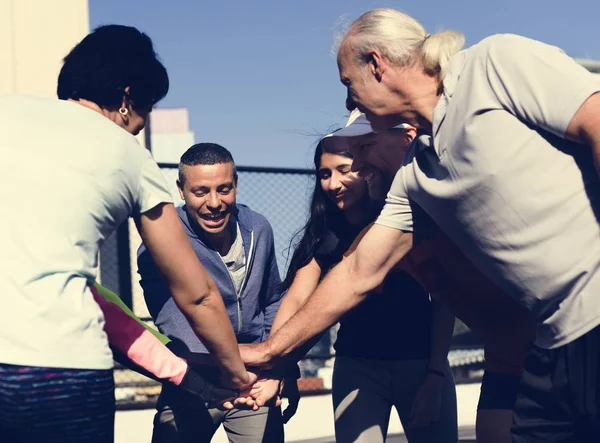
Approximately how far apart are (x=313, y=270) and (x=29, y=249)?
204cm

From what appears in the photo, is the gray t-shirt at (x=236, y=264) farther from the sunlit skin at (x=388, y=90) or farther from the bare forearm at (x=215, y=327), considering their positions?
the sunlit skin at (x=388, y=90)

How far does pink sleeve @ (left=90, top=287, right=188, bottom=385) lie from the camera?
3041mm

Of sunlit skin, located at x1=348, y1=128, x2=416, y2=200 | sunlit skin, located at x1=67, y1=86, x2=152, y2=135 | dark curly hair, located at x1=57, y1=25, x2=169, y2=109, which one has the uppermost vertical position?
dark curly hair, located at x1=57, y1=25, x2=169, y2=109

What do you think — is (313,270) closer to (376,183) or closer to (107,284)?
(376,183)

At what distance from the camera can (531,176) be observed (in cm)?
265

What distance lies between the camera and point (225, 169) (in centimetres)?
448

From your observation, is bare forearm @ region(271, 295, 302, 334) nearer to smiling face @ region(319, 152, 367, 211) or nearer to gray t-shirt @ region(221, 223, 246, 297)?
gray t-shirt @ region(221, 223, 246, 297)

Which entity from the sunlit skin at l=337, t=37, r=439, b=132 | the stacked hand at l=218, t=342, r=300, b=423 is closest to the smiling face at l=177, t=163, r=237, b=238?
the stacked hand at l=218, t=342, r=300, b=423

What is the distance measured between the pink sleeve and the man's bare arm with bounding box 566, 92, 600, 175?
1558 millimetres

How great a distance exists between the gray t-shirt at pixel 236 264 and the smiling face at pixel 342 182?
552mm

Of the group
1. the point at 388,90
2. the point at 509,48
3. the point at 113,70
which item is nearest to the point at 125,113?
the point at 113,70

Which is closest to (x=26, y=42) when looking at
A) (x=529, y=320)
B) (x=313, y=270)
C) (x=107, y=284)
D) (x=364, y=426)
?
(x=107, y=284)

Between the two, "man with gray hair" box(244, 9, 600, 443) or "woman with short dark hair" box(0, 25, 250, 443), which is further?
"man with gray hair" box(244, 9, 600, 443)

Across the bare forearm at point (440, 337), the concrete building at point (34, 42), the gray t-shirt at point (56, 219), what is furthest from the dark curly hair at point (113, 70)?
the concrete building at point (34, 42)
